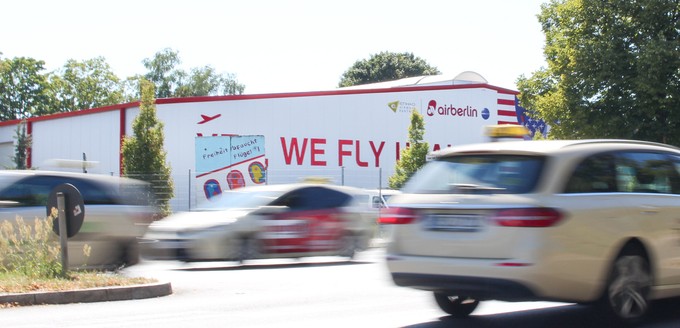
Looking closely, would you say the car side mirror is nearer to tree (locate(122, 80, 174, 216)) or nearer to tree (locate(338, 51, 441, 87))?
tree (locate(122, 80, 174, 216))

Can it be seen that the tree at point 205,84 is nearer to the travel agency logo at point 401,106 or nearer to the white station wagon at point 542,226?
the travel agency logo at point 401,106

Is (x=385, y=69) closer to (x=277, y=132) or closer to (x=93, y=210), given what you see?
(x=277, y=132)

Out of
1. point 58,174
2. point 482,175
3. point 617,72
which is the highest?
point 617,72

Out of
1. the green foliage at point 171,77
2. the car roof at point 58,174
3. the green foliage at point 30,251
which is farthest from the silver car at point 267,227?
the green foliage at point 171,77

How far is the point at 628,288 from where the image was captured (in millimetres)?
7953

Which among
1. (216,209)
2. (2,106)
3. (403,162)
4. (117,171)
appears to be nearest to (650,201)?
(216,209)

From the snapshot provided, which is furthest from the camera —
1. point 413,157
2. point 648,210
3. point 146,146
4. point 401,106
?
point 401,106

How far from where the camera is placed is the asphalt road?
864 centimetres

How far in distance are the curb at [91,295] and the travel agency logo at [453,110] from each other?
108 feet

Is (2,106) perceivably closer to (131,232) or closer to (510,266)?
(131,232)

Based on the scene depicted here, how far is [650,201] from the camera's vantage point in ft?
26.9

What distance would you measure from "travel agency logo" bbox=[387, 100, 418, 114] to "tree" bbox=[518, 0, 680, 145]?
6.18 m

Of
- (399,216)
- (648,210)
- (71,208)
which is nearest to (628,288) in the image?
(648,210)

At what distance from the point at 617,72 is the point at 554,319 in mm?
31662
